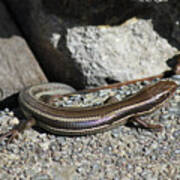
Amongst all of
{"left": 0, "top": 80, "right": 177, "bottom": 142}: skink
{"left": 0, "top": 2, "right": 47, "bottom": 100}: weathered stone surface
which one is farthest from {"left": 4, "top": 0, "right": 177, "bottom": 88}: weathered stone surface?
{"left": 0, "top": 80, "right": 177, "bottom": 142}: skink

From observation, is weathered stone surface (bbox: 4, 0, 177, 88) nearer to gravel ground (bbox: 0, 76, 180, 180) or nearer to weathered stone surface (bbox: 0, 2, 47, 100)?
weathered stone surface (bbox: 0, 2, 47, 100)

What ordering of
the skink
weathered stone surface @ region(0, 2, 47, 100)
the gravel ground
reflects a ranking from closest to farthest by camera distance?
the gravel ground < the skink < weathered stone surface @ region(0, 2, 47, 100)

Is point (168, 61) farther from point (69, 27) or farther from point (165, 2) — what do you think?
point (69, 27)

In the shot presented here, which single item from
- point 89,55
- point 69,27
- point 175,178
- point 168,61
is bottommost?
point 175,178

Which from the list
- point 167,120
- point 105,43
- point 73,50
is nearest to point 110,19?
point 105,43

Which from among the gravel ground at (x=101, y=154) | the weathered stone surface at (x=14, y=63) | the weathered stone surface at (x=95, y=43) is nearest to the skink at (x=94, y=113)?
the gravel ground at (x=101, y=154)

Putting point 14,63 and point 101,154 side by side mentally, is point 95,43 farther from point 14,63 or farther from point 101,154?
point 101,154
